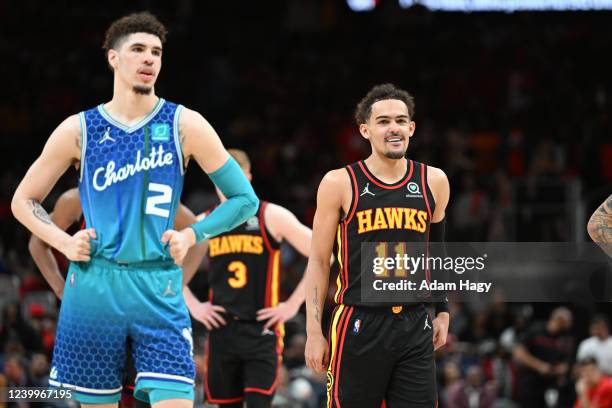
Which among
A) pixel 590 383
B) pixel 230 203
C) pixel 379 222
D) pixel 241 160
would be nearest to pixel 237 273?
pixel 241 160

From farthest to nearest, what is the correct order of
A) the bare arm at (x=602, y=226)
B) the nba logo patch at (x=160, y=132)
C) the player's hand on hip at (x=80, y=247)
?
the bare arm at (x=602, y=226)
the nba logo patch at (x=160, y=132)
the player's hand on hip at (x=80, y=247)

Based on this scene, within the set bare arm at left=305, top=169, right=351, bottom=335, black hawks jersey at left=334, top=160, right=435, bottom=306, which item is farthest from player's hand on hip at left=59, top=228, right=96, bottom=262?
black hawks jersey at left=334, top=160, right=435, bottom=306

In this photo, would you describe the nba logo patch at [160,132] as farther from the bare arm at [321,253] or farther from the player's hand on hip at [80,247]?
the bare arm at [321,253]

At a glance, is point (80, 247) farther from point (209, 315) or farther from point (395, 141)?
point (209, 315)

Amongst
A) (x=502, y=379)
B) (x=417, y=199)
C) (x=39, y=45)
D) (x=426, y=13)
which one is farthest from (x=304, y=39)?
(x=417, y=199)

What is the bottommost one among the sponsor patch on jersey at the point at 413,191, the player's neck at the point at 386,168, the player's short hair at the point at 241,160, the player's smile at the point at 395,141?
the sponsor patch on jersey at the point at 413,191

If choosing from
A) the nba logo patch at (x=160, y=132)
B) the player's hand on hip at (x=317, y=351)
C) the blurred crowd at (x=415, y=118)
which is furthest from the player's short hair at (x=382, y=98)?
the blurred crowd at (x=415, y=118)

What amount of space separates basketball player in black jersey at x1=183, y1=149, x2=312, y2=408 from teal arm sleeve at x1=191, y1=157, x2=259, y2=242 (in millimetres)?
2614

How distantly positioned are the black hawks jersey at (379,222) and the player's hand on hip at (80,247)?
5.14 ft

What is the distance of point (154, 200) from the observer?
499cm

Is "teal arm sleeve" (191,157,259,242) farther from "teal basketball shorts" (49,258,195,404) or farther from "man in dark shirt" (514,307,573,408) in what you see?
"man in dark shirt" (514,307,573,408)

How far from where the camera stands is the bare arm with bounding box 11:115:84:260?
5.05 meters

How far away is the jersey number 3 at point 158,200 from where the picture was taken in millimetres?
4980

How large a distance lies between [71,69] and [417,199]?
16.1 meters
